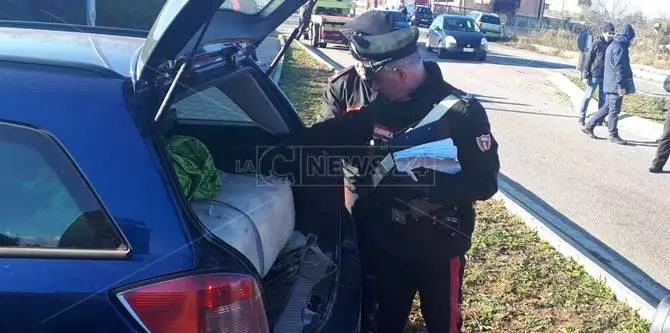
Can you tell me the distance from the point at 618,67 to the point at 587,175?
8.79 feet

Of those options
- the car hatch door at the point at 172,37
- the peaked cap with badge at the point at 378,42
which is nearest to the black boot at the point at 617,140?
the peaked cap with badge at the point at 378,42

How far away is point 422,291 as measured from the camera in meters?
3.02

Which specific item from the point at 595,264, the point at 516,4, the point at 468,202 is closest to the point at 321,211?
the point at 468,202

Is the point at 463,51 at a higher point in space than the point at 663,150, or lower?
lower

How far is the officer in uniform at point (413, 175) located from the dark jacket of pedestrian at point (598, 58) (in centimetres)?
889

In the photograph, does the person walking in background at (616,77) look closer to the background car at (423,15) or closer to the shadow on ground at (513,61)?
the shadow on ground at (513,61)

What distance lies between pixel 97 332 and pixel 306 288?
112 cm

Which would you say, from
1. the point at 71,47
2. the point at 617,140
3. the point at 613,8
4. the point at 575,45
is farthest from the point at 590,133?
the point at 613,8

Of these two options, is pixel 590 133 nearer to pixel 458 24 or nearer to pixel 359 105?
pixel 359 105

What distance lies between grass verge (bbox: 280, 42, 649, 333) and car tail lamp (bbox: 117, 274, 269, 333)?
215 cm

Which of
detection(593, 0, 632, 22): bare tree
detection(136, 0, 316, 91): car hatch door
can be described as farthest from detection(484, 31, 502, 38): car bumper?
detection(136, 0, 316, 91): car hatch door

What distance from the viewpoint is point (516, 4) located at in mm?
57500

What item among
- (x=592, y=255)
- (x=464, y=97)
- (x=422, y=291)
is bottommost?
(x=592, y=255)

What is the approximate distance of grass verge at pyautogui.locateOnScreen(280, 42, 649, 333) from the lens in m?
3.96
